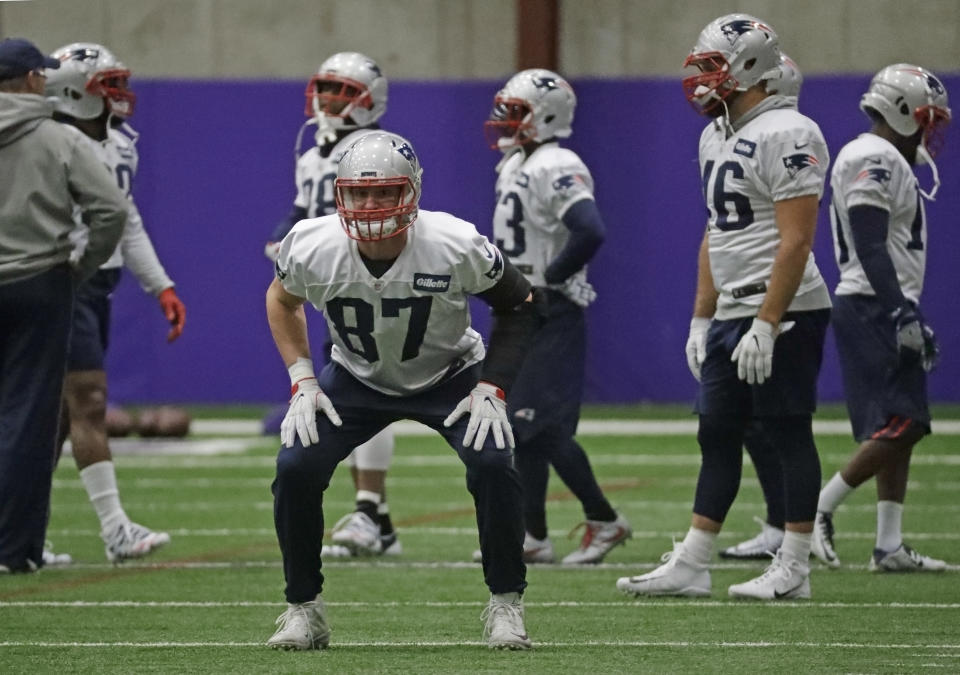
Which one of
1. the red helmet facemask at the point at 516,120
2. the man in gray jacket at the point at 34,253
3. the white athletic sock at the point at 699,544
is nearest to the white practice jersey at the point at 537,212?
the red helmet facemask at the point at 516,120

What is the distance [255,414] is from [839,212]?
786cm

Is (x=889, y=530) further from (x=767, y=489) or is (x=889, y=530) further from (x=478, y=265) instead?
(x=478, y=265)

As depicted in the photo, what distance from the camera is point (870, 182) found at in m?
6.12

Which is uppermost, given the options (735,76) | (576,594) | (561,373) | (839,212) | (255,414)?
(735,76)

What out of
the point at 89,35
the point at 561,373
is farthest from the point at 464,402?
the point at 89,35

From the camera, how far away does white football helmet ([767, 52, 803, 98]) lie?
226 inches

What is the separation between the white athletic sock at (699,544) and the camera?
570 centimetres

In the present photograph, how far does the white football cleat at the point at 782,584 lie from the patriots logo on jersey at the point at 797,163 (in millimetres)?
1236

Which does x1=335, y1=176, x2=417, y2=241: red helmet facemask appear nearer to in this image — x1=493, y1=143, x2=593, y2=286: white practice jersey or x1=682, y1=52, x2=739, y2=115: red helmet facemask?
x1=682, y1=52, x2=739, y2=115: red helmet facemask

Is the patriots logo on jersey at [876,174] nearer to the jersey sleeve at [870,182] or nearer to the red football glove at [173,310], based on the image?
the jersey sleeve at [870,182]

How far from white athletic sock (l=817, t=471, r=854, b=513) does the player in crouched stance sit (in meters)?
2.18

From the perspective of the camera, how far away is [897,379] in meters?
6.34

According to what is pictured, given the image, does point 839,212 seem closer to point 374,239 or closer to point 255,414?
point 374,239

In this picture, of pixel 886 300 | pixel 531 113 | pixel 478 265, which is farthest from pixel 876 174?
pixel 478 265
